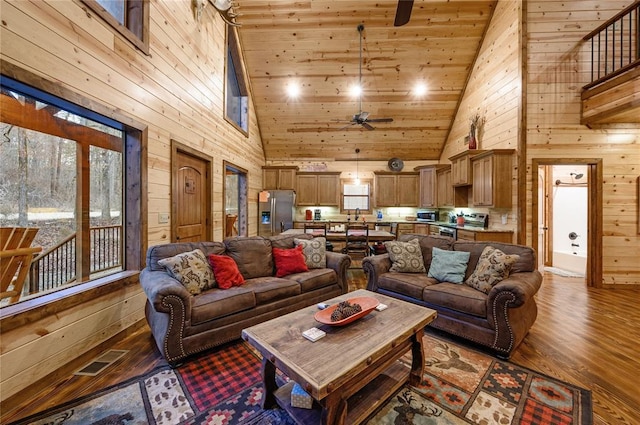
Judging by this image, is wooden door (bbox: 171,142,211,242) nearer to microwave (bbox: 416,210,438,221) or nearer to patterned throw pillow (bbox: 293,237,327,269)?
patterned throw pillow (bbox: 293,237,327,269)

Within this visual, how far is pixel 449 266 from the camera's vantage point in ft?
9.60

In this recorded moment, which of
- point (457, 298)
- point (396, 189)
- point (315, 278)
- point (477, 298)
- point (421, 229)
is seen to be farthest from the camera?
point (396, 189)

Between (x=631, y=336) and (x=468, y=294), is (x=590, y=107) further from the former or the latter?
(x=468, y=294)

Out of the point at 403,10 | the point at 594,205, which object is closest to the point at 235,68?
the point at 403,10

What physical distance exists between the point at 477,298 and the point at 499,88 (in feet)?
13.9

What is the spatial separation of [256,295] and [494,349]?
2.28 metres

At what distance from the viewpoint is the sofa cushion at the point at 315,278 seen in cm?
297

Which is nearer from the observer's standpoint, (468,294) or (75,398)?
(75,398)

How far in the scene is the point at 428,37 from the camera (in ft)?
16.3

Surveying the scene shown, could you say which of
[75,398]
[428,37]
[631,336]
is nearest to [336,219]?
[428,37]

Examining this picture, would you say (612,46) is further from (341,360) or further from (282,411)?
(282,411)

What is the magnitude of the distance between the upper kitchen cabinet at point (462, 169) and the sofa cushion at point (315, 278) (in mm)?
3557

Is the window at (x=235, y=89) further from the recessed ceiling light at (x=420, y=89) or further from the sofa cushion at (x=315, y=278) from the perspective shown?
the recessed ceiling light at (x=420, y=89)

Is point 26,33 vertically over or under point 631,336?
over
